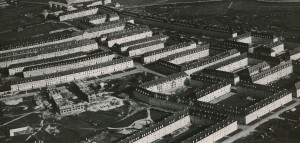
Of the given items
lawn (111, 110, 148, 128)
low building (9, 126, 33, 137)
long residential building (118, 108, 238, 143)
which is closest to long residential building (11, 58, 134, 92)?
low building (9, 126, 33, 137)

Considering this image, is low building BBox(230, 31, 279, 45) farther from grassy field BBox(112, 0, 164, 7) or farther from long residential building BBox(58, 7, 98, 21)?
long residential building BBox(58, 7, 98, 21)

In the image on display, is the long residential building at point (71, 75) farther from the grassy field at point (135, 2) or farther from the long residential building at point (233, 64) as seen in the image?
the grassy field at point (135, 2)

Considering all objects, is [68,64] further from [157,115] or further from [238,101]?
[238,101]

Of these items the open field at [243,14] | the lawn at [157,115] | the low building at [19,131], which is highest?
the open field at [243,14]

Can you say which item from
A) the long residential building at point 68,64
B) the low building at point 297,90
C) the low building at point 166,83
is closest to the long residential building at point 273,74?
the low building at point 297,90

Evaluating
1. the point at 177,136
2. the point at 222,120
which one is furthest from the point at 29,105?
the point at 222,120

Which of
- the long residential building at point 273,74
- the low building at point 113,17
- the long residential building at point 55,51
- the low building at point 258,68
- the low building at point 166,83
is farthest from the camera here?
the low building at point 113,17
